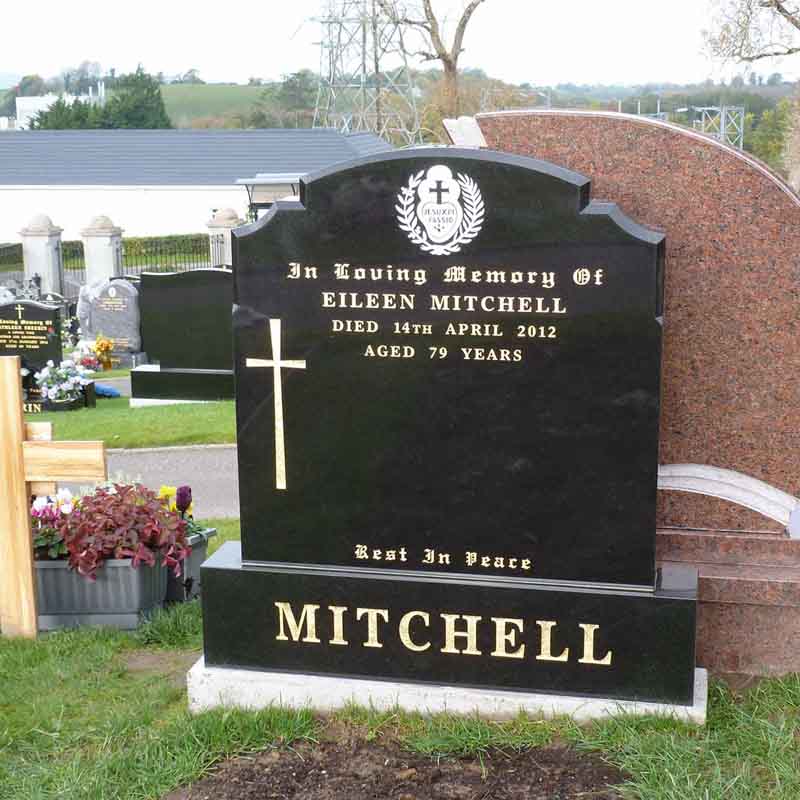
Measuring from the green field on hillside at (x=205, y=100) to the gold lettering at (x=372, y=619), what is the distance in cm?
9845

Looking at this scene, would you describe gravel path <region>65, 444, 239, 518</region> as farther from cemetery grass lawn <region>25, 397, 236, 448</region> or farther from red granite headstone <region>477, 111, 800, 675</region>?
red granite headstone <region>477, 111, 800, 675</region>

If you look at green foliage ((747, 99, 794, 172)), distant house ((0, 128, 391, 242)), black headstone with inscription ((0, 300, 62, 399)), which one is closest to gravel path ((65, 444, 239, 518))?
black headstone with inscription ((0, 300, 62, 399))

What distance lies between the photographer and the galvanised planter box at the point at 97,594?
540 cm

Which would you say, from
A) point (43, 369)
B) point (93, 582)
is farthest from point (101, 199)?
point (93, 582)

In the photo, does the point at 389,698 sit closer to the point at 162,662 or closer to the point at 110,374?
the point at 162,662

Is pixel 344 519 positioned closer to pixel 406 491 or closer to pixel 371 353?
pixel 406 491

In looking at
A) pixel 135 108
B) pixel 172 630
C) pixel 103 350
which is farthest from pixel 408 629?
pixel 135 108

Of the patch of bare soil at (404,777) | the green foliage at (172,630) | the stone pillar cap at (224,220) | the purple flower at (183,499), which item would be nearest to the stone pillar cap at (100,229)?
the stone pillar cap at (224,220)

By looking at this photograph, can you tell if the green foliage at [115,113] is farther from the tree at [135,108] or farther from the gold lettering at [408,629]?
the gold lettering at [408,629]

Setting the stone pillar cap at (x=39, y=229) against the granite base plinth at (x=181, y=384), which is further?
the stone pillar cap at (x=39, y=229)

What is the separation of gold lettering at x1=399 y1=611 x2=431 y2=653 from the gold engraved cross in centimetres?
68

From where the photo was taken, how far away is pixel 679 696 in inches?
160

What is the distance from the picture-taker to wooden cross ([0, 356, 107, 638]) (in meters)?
5.15

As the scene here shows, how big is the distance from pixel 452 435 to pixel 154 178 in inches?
1869
